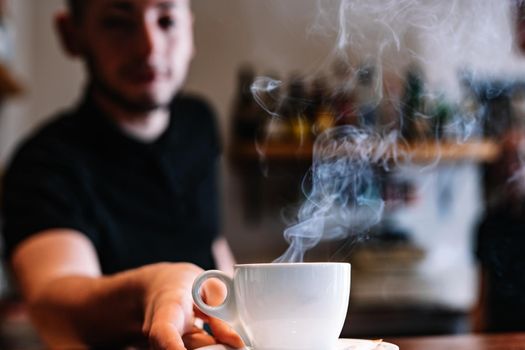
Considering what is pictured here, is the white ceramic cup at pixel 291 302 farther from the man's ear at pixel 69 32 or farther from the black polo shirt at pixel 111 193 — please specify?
the man's ear at pixel 69 32

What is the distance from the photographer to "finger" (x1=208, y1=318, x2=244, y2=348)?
0.66 metres

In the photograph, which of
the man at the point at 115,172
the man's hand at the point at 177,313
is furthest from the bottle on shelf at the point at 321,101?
the man's hand at the point at 177,313

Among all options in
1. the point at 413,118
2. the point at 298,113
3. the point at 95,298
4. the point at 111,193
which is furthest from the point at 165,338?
the point at 298,113

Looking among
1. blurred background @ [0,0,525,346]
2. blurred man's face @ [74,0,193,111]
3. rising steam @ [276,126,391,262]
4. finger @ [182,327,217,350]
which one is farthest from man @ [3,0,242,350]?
blurred background @ [0,0,525,346]

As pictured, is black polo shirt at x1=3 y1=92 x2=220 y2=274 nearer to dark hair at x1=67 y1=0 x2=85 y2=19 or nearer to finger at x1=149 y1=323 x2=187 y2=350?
dark hair at x1=67 y1=0 x2=85 y2=19

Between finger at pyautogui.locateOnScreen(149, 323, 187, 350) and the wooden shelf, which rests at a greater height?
finger at pyautogui.locateOnScreen(149, 323, 187, 350)

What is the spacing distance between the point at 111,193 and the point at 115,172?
5 cm

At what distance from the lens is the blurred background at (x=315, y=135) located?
2.82 m

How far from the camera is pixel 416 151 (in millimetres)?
3039

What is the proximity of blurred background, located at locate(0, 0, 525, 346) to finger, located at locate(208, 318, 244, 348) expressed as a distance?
205 centimetres

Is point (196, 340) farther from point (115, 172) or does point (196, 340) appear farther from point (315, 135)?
point (315, 135)

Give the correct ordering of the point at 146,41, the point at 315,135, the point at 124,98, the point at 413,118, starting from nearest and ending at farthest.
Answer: the point at 146,41, the point at 124,98, the point at 413,118, the point at 315,135

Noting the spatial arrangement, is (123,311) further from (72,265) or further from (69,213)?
(69,213)

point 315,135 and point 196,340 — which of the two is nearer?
point 196,340
